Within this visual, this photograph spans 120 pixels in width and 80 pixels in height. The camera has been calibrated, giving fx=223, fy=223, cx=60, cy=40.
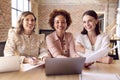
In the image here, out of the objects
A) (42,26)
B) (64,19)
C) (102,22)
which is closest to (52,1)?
(42,26)

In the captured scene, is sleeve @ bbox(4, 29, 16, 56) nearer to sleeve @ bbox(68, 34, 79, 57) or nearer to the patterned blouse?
the patterned blouse

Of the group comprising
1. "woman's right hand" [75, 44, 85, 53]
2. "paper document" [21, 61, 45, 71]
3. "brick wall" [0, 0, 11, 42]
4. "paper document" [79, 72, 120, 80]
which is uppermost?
"brick wall" [0, 0, 11, 42]

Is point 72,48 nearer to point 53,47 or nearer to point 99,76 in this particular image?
point 53,47

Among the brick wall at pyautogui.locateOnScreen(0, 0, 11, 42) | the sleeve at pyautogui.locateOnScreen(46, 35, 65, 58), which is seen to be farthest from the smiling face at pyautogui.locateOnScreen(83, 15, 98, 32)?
the brick wall at pyautogui.locateOnScreen(0, 0, 11, 42)

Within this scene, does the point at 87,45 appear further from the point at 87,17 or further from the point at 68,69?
the point at 68,69

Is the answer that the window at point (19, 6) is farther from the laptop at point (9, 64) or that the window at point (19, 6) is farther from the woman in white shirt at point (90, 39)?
the laptop at point (9, 64)

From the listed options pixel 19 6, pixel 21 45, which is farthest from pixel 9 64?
pixel 19 6

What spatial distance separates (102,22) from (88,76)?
391 inches

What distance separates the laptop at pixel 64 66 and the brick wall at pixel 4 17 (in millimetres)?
4230

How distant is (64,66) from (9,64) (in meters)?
0.40

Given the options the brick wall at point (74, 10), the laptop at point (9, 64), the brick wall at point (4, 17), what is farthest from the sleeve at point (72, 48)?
the brick wall at point (74, 10)

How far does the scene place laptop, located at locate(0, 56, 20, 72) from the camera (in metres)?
1.57

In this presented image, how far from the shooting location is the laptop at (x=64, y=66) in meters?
1.48

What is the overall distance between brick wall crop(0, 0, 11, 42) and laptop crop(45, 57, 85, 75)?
4.23 metres
